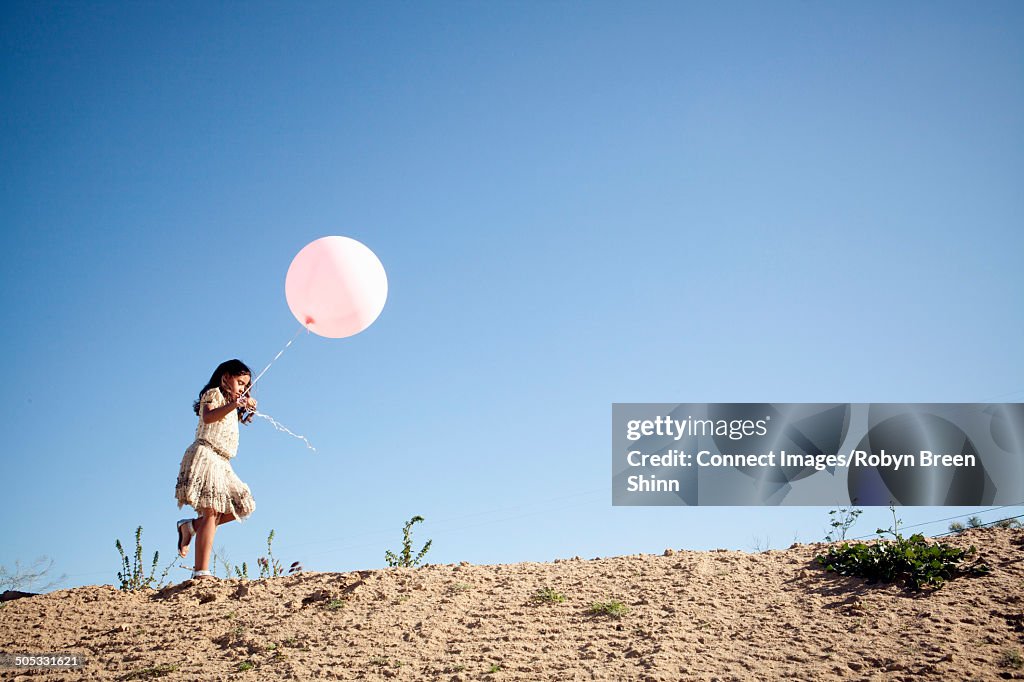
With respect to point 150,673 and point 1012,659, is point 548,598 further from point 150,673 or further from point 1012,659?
point 1012,659

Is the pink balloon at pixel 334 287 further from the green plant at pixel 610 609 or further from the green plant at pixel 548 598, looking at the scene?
the green plant at pixel 610 609

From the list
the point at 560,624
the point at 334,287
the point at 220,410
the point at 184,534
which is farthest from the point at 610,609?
the point at 184,534

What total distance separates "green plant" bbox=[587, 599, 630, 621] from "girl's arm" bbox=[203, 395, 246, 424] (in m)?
3.87

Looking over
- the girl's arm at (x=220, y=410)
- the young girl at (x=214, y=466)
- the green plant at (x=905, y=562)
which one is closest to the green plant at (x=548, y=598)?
the green plant at (x=905, y=562)

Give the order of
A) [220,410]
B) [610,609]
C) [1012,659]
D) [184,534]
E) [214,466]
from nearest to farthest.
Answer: [1012,659] → [610,609] → [220,410] → [214,466] → [184,534]

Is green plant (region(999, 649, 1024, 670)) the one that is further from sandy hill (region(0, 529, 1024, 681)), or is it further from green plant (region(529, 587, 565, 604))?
green plant (region(529, 587, 565, 604))

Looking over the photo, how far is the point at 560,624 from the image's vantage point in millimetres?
6473

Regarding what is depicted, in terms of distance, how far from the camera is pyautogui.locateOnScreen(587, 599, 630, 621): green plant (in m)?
6.57

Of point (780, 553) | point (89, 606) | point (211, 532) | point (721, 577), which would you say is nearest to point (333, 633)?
point (211, 532)

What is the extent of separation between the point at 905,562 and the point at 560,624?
3064 millimetres

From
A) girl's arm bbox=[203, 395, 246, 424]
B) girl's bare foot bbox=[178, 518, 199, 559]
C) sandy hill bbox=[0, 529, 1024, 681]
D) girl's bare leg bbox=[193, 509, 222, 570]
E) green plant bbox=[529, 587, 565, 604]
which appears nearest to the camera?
sandy hill bbox=[0, 529, 1024, 681]

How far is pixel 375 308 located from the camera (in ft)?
27.8

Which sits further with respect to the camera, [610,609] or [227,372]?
[227,372]

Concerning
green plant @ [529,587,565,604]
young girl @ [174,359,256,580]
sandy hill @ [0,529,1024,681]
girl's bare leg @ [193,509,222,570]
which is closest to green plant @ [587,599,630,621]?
sandy hill @ [0,529,1024,681]
